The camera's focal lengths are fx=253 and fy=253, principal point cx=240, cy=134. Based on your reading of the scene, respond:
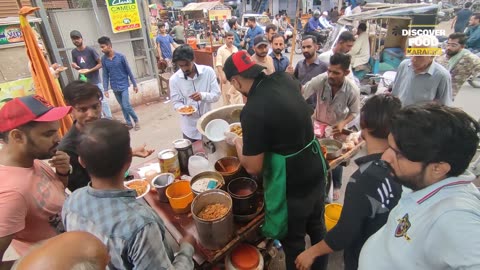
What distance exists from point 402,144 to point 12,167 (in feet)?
7.25

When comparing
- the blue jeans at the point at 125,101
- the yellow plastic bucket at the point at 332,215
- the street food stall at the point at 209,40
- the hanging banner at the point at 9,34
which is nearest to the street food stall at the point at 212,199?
the yellow plastic bucket at the point at 332,215

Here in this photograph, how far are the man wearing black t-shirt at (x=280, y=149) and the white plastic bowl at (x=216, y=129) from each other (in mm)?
318

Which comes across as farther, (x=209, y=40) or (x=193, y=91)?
(x=209, y=40)

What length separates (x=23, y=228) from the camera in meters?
1.50

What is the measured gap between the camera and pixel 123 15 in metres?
7.07

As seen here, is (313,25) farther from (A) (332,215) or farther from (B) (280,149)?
(B) (280,149)

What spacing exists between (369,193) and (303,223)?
2.26 feet

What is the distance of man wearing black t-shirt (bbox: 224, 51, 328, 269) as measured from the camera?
5.69ft

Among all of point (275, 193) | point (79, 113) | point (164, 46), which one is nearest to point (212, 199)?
point (275, 193)

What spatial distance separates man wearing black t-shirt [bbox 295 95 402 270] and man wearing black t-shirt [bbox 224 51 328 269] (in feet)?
0.98

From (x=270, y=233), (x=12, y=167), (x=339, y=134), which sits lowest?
(x=270, y=233)

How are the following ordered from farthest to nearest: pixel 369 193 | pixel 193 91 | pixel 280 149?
pixel 193 91 < pixel 280 149 < pixel 369 193

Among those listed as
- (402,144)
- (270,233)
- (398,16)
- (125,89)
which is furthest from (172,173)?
(398,16)

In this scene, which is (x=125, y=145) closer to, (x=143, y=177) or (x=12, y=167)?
(x=12, y=167)
